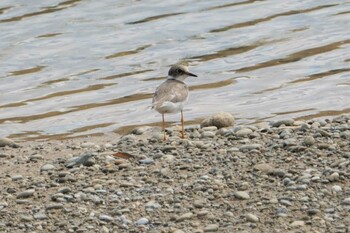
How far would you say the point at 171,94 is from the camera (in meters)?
11.5

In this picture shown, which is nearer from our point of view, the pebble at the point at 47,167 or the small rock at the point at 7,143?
the pebble at the point at 47,167

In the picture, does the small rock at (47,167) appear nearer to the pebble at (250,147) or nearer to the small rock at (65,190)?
the small rock at (65,190)

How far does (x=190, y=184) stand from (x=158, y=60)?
24.4 feet

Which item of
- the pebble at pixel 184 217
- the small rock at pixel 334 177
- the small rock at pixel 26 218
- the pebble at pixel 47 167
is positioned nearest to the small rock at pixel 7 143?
the pebble at pixel 47 167

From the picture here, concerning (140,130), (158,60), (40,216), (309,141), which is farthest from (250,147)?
(158,60)

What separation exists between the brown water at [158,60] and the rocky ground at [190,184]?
2.68 metres

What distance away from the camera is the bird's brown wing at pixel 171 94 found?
11422mm

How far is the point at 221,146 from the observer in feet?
33.5

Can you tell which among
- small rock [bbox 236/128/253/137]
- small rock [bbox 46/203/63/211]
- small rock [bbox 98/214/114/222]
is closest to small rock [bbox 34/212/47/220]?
small rock [bbox 46/203/63/211]

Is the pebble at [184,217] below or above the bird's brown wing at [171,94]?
below

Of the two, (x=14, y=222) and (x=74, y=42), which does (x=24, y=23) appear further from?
(x=14, y=222)

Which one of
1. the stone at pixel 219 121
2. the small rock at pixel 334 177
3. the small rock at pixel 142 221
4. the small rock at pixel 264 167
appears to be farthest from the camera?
the stone at pixel 219 121

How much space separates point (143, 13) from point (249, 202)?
10.6m

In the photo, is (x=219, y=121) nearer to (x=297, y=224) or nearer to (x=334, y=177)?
(x=334, y=177)
